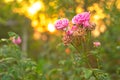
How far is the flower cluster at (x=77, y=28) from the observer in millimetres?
2611

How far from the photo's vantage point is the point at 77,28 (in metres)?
2.63

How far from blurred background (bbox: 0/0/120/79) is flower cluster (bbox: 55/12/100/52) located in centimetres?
60

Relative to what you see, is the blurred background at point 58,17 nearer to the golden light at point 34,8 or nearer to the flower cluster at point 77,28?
the golden light at point 34,8

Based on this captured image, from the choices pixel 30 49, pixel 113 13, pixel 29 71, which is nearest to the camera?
pixel 29 71

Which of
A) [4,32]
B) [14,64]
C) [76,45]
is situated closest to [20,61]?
[14,64]

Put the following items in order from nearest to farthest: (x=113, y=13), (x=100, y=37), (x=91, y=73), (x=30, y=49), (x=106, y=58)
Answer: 1. (x=91, y=73)
2. (x=113, y=13)
3. (x=100, y=37)
4. (x=106, y=58)
5. (x=30, y=49)

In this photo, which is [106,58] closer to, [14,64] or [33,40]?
[14,64]

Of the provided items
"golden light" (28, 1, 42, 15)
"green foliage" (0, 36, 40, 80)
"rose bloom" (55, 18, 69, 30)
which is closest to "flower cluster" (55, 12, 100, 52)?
"rose bloom" (55, 18, 69, 30)

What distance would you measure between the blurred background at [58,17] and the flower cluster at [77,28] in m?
0.60

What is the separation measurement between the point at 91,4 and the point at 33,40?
5.52 meters

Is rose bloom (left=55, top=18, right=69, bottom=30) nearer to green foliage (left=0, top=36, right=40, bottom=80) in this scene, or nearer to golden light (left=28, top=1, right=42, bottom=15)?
green foliage (left=0, top=36, right=40, bottom=80)

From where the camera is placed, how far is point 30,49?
8.94 meters

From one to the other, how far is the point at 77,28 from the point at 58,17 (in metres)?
0.76

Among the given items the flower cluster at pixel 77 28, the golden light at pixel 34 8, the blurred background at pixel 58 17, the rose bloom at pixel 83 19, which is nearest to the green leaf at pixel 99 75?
the flower cluster at pixel 77 28
